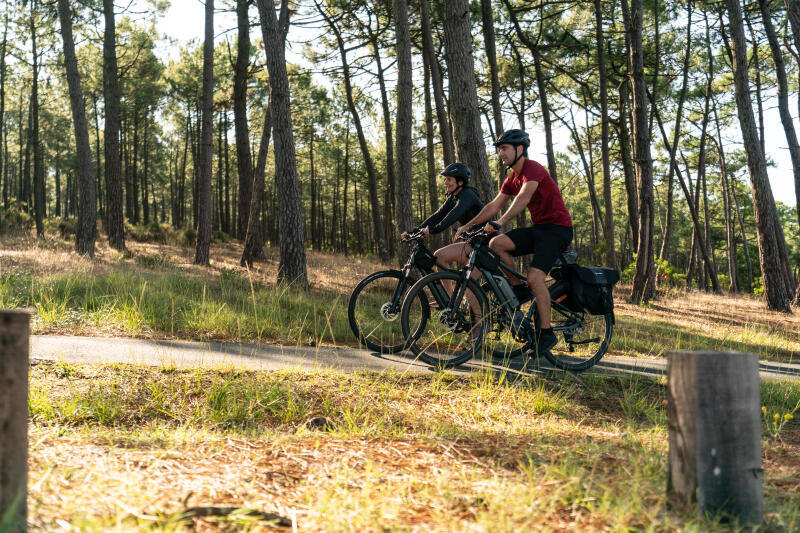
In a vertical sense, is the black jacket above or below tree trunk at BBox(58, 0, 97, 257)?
below

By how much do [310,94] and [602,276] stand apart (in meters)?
22.5

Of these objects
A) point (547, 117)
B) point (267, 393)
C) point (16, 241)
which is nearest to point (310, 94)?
point (547, 117)

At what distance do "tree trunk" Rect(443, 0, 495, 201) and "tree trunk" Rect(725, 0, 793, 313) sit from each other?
9.77 meters

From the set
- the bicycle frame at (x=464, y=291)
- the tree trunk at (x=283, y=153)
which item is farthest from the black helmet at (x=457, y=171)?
the tree trunk at (x=283, y=153)

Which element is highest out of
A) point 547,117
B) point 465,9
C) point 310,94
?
point 310,94

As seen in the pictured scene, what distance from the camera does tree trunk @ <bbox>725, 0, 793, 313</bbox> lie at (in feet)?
45.2

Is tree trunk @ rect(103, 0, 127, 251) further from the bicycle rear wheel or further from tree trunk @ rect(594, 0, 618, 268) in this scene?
the bicycle rear wheel

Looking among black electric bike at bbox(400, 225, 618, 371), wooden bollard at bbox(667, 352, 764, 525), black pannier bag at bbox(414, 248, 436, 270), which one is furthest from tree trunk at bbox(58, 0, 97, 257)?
wooden bollard at bbox(667, 352, 764, 525)

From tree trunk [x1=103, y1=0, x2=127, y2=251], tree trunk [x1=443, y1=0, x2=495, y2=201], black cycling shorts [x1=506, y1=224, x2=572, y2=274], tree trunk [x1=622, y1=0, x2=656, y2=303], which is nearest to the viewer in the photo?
black cycling shorts [x1=506, y1=224, x2=572, y2=274]

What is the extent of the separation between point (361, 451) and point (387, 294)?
3.54 metres

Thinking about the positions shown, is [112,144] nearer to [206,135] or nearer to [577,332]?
[206,135]

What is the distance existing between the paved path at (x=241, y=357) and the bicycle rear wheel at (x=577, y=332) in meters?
0.17

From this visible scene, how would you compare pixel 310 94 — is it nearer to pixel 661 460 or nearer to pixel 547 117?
pixel 547 117

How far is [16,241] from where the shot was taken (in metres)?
17.0
